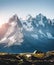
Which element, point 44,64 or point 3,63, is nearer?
point 3,63

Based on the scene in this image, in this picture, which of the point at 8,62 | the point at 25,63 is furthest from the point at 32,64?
the point at 8,62

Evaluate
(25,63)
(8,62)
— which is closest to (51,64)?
(25,63)

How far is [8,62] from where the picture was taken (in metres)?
162

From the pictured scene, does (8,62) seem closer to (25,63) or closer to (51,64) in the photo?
(25,63)

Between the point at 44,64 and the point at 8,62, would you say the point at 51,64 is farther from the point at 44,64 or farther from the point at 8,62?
the point at 8,62

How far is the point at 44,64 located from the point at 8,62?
81.0 ft

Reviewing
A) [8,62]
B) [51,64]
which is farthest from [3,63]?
[51,64]

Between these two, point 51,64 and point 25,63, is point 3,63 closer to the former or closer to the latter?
point 25,63

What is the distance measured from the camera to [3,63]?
157m

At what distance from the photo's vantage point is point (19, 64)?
158 meters

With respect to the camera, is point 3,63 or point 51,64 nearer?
point 3,63

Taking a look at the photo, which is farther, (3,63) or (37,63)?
(37,63)

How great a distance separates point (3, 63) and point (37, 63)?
26.2m

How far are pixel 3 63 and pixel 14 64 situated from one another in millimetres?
6865
